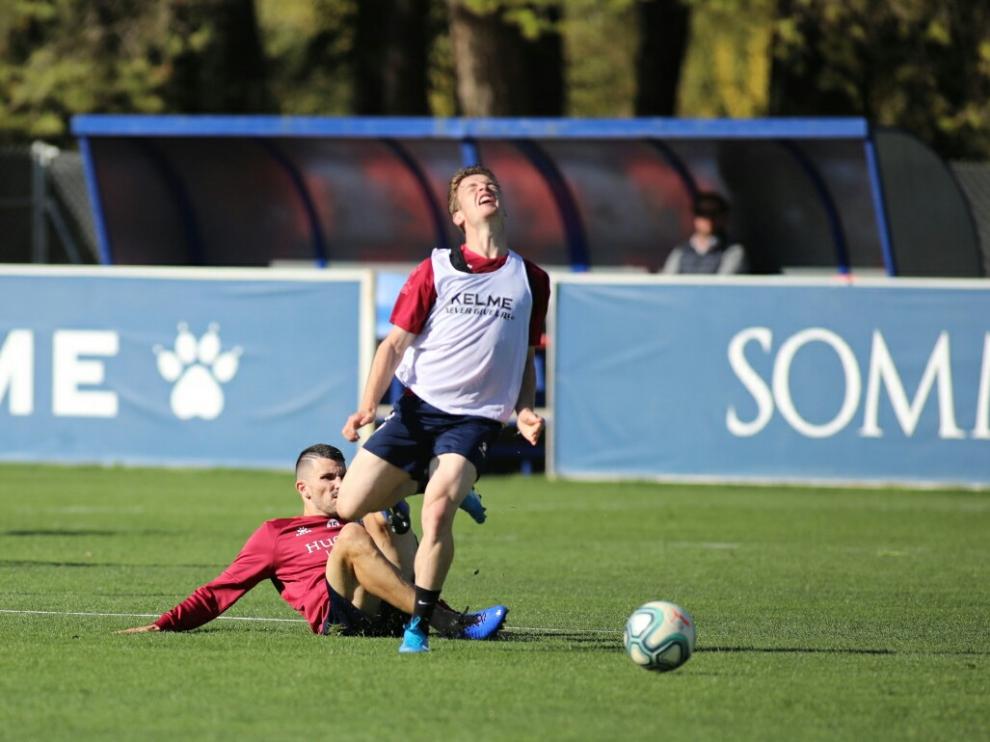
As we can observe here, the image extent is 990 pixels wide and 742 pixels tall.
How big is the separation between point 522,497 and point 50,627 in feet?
25.6

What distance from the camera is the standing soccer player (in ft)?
26.6

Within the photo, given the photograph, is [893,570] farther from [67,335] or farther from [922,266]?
[67,335]

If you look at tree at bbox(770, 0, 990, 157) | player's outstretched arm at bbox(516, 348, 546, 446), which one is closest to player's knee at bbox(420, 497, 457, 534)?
player's outstretched arm at bbox(516, 348, 546, 446)

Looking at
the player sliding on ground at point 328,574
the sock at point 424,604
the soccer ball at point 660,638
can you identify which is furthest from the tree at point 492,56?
the soccer ball at point 660,638

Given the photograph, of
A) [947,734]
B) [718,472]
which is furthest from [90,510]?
[947,734]

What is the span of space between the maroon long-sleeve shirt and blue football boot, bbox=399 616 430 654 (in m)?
0.67

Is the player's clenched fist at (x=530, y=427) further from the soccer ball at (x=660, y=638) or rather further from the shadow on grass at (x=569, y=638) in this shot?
the shadow on grass at (x=569, y=638)

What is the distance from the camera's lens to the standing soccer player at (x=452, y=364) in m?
8.12

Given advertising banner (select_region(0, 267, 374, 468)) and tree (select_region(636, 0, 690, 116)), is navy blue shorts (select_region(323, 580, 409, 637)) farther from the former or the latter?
tree (select_region(636, 0, 690, 116))

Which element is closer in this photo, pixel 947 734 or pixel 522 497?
pixel 947 734

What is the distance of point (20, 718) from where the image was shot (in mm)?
6598

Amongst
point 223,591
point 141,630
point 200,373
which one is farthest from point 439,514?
point 200,373

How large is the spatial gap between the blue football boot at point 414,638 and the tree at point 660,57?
2045 centimetres

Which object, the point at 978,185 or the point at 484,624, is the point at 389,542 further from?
the point at 978,185
